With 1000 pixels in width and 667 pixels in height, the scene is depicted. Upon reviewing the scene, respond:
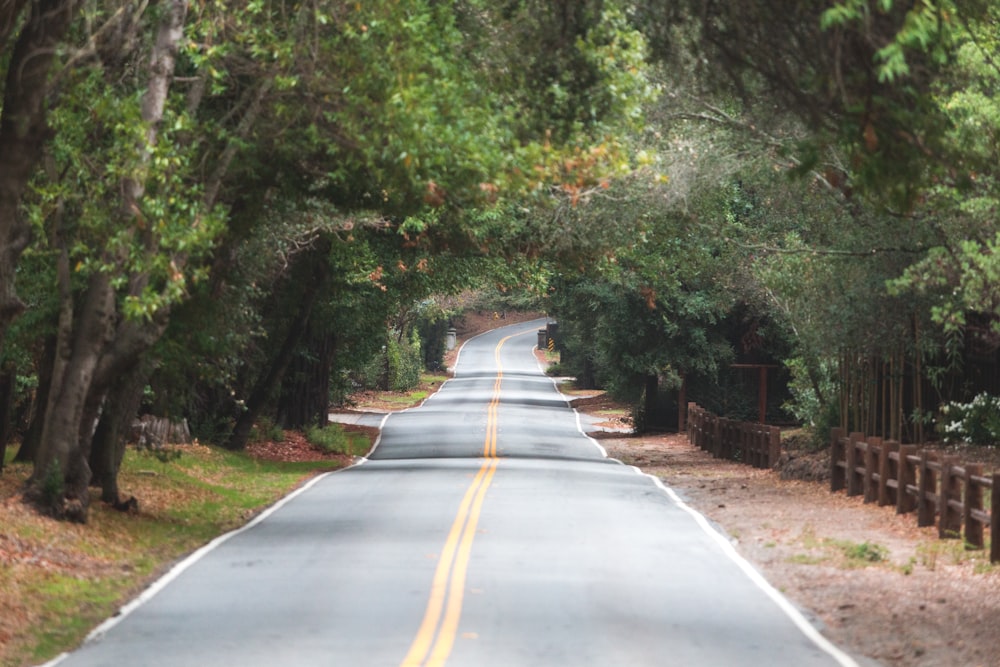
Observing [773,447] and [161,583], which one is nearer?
[161,583]

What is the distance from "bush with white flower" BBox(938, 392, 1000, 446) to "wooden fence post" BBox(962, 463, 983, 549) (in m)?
7.84

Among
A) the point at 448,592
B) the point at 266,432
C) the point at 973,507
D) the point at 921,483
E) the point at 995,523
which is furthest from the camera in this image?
the point at 266,432

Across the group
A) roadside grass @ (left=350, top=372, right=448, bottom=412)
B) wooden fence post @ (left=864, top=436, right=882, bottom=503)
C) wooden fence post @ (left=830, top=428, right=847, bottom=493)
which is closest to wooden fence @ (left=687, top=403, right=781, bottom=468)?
wooden fence post @ (left=830, top=428, right=847, bottom=493)

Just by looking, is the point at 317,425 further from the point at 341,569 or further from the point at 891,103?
the point at 891,103

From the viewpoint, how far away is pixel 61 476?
61.7ft

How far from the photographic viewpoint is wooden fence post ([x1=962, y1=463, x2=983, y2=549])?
18.5 metres

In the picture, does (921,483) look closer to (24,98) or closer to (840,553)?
(840,553)

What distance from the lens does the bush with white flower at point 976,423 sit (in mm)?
26531

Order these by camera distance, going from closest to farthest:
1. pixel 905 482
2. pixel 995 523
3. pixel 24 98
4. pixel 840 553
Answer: pixel 24 98, pixel 995 523, pixel 840 553, pixel 905 482

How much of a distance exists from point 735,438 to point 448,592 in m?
24.5

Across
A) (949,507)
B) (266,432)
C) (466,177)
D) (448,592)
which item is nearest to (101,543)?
(448,592)

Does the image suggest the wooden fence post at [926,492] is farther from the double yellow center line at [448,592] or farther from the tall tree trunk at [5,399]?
the tall tree trunk at [5,399]

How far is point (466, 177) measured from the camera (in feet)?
52.5

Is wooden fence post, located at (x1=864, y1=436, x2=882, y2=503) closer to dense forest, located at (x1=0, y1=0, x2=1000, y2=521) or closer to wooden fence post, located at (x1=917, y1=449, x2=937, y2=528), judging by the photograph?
dense forest, located at (x1=0, y1=0, x2=1000, y2=521)
